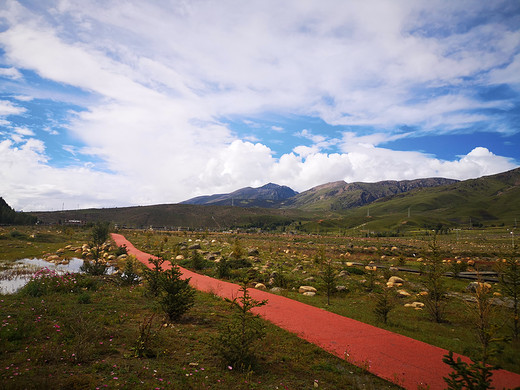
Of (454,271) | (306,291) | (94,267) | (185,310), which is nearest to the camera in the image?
(185,310)

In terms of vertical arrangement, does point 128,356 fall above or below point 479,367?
below

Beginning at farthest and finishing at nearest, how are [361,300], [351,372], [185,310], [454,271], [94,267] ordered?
[454,271] → [94,267] → [361,300] → [185,310] → [351,372]

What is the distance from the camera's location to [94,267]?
20609mm

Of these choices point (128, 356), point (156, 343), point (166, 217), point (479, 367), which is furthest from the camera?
point (166, 217)

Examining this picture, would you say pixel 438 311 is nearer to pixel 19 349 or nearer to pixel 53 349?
pixel 53 349

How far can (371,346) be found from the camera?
9766mm

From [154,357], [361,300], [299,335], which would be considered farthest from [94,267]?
[361,300]

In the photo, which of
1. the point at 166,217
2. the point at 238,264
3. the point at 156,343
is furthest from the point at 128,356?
the point at 166,217

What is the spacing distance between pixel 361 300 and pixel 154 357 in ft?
44.6

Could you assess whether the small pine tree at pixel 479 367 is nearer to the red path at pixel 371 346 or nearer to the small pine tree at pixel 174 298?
the red path at pixel 371 346

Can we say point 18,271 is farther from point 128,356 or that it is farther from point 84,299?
point 128,356

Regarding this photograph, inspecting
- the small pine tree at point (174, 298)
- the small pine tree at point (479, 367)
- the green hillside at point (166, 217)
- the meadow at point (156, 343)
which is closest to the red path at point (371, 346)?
the meadow at point (156, 343)

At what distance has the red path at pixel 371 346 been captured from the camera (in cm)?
769

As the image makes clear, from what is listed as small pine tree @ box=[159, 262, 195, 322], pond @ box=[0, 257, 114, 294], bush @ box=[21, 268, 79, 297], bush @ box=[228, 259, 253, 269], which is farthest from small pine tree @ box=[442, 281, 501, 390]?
pond @ box=[0, 257, 114, 294]
